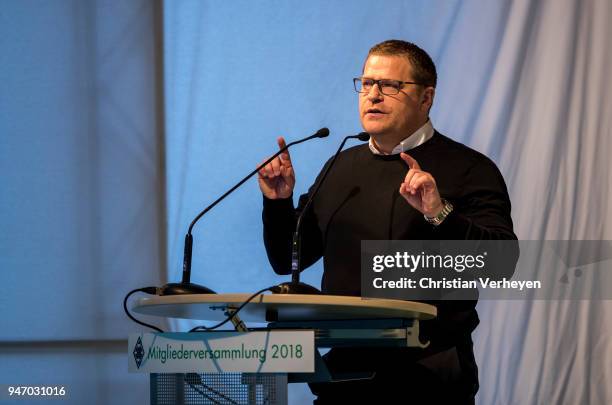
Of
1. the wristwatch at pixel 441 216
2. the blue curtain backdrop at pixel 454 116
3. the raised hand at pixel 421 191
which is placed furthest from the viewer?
the blue curtain backdrop at pixel 454 116

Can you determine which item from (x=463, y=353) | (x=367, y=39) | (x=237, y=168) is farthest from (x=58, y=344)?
(x=463, y=353)

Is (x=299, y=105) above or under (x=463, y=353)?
above

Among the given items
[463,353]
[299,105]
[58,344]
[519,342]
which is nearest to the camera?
[463,353]

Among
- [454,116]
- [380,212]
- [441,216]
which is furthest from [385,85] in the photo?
[454,116]

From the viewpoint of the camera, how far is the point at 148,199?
3.66 meters

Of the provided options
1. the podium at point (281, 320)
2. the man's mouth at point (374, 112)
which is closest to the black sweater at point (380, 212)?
the man's mouth at point (374, 112)

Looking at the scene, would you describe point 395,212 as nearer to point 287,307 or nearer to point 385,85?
point 385,85

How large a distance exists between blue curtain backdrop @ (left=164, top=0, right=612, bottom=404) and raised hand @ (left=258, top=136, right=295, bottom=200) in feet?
3.83

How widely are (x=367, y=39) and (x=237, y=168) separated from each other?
739mm

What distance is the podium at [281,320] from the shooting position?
5.25 ft

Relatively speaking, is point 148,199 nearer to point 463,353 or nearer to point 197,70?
point 197,70

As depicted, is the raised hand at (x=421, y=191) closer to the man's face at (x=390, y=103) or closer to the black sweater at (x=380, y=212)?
the black sweater at (x=380, y=212)

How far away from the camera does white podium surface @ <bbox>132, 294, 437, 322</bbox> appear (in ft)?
5.19

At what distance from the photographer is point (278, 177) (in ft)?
7.52
